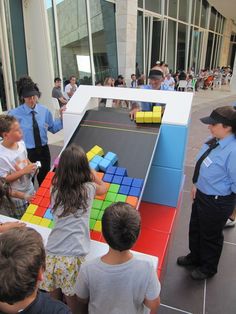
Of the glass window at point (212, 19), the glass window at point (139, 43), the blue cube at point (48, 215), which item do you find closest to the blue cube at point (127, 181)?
the blue cube at point (48, 215)

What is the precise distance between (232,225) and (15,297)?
3249 millimetres

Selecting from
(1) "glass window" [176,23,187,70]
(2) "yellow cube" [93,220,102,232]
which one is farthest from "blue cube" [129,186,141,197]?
(1) "glass window" [176,23,187,70]

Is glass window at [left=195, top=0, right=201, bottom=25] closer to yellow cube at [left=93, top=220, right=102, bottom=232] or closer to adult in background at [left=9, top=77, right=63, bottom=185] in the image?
adult in background at [left=9, top=77, right=63, bottom=185]

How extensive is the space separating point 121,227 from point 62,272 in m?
0.63

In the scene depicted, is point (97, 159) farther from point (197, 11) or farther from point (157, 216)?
point (197, 11)

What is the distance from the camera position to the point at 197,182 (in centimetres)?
255

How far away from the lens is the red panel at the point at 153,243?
2344mm

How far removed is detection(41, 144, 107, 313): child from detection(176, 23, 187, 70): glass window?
56.8 ft

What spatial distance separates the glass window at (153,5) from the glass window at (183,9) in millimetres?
3046

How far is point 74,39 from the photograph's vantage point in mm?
9602

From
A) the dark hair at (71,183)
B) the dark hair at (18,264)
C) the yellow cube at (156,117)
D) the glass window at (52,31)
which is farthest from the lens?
the glass window at (52,31)

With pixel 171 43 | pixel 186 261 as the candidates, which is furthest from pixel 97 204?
pixel 171 43

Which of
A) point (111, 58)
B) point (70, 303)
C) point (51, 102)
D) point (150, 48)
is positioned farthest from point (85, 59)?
point (70, 303)

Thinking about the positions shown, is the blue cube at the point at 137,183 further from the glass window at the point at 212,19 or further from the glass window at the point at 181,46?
the glass window at the point at 212,19
